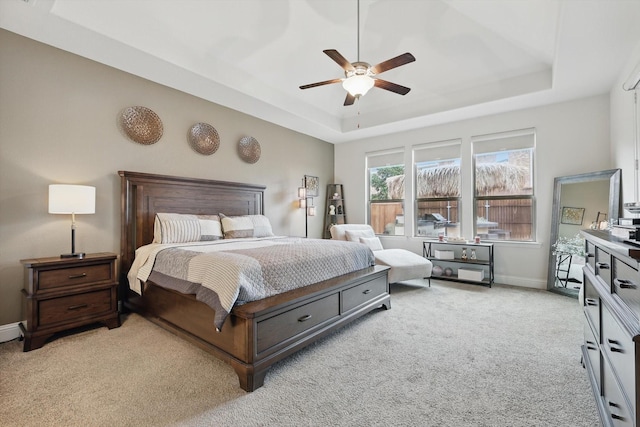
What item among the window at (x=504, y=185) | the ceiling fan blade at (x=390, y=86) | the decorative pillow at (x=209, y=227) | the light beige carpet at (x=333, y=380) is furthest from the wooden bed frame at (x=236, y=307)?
the window at (x=504, y=185)

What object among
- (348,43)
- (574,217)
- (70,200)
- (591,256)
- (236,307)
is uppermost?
(348,43)

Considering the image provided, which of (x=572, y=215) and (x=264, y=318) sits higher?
(x=572, y=215)

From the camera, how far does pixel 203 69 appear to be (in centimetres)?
353

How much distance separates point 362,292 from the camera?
2.99 metres

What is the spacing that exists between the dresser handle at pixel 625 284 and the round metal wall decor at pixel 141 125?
13.9 ft

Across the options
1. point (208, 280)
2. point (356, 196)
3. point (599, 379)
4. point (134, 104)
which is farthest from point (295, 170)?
point (599, 379)

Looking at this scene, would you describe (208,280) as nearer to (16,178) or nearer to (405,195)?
(16,178)

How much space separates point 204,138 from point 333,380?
3529 millimetres

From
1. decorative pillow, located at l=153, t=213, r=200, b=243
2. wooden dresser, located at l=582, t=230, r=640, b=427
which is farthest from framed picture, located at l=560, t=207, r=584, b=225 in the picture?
decorative pillow, located at l=153, t=213, r=200, b=243

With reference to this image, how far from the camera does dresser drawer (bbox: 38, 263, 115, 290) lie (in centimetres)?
251

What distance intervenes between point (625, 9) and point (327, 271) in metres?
3.18

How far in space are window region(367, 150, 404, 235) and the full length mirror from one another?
2.36 metres

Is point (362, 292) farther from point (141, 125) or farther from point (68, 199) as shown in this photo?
point (141, 125)

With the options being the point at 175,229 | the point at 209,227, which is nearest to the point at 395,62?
the point at 209,227
